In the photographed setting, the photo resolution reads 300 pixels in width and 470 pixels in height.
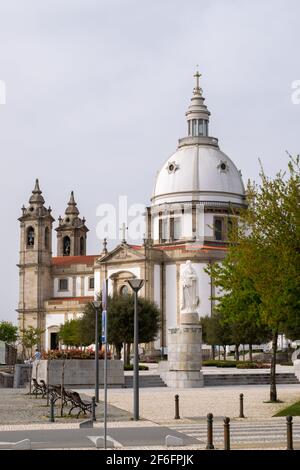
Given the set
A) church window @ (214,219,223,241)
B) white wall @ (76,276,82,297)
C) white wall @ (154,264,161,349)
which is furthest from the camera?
white wall @ (76,276,82,297)

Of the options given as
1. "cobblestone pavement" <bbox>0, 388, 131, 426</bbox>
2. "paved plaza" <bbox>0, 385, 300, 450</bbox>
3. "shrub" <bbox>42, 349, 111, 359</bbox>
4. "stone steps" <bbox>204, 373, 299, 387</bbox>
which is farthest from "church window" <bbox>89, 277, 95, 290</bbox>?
"cobblestone pavement" <bbox>0, 388, 131, 426</bbox>

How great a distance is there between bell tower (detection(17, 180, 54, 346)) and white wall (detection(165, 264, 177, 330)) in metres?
18.5

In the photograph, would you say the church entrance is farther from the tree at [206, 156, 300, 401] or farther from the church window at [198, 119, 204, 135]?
the tree at [206, 156, 300, 401]

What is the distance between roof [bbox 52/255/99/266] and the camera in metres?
113

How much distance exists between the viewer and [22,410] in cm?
2794

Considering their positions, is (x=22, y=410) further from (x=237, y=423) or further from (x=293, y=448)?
(x=293, y=448)

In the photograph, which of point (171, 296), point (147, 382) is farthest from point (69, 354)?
point (171, 296)

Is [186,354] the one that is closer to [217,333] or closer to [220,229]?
[217,333]

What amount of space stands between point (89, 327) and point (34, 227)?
4105cm

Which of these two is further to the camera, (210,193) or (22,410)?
(210,193)

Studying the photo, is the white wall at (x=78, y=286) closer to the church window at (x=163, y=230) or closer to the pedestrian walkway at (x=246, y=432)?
the church window at (x=163, y=230)

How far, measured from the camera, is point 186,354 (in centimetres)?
4250
